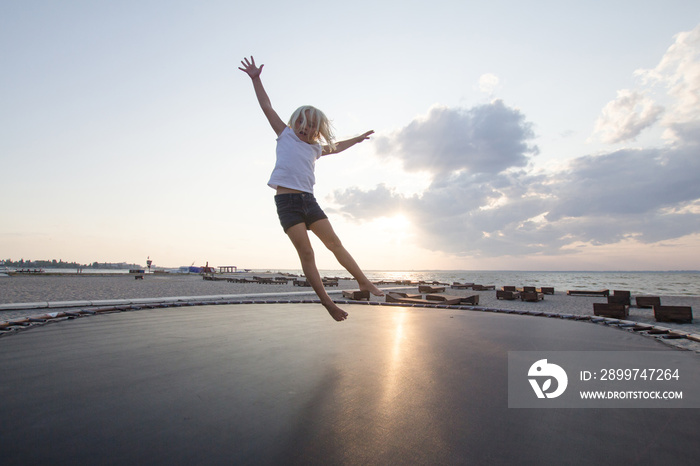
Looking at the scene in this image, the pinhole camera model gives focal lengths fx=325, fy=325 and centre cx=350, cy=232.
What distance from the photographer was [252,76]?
2.48 m

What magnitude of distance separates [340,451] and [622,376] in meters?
1.68

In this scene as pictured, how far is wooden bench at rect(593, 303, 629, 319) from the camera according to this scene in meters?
5.87

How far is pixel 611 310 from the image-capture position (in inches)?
240

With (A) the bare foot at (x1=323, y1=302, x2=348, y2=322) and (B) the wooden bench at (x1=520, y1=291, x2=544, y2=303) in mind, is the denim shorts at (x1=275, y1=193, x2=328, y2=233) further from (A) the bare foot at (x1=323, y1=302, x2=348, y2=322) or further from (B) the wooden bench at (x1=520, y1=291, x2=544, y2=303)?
(B) the wooden bench at (x1=520, y1=291, x2=544, y2=303)

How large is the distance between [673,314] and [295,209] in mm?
7781

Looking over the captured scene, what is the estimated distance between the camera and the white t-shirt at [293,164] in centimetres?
228

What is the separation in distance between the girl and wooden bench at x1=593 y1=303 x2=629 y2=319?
5630 mm

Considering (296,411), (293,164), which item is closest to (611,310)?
(293,164)

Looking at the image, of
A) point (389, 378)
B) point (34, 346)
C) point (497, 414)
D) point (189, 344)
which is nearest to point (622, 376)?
point (497, 414)

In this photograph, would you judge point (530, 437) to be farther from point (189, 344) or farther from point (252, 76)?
point (252, 76)

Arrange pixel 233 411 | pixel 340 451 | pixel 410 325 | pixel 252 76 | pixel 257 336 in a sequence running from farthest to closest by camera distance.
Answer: pixel 410 325 < pixel 257 336 < pixel 252 76 < pixel 233 411 < pixel 340 451

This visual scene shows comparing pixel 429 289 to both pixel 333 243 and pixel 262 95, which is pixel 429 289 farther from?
pixel 262 95

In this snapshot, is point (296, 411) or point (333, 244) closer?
point (296, 411)

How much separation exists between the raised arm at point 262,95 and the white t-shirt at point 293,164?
11 centimetres
